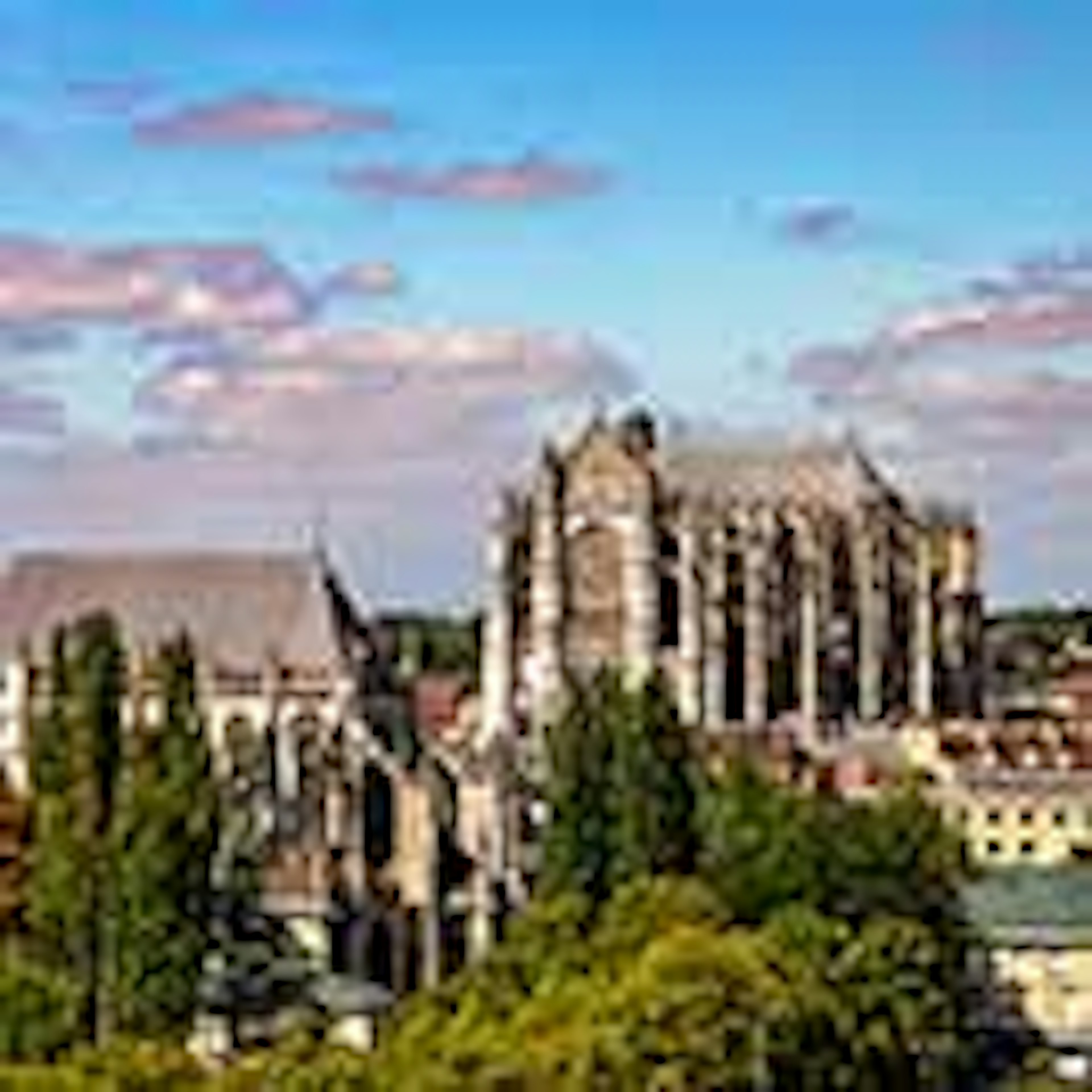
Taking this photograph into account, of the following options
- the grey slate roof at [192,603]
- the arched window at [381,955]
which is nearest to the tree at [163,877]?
the arched window at [381,955]

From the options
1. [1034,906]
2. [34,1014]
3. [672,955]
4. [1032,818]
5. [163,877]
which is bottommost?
[34,1014]

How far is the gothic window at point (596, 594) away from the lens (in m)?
110

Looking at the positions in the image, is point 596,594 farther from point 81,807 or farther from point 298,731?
point 81,807

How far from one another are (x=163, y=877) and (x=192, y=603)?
39309 millimetres

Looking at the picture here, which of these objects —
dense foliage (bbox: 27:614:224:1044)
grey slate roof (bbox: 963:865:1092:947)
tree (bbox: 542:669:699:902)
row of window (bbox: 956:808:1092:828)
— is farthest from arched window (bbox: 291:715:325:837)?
row of window (bbox: 956:808:1092:828)

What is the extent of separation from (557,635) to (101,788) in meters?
38.2

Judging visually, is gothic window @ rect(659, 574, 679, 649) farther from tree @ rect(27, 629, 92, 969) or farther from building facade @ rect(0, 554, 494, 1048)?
tree @ rect(27, 629, 92, 969)

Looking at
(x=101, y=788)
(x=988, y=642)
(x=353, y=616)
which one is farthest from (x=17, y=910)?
(x=988, y=642)

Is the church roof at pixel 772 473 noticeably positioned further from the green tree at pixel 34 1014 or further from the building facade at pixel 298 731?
the green tree at pixel 34 1014

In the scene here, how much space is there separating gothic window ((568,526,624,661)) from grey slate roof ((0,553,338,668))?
36.0 feet

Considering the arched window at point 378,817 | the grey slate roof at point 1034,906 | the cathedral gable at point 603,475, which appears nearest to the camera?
the grey slate roof at point 1034,906

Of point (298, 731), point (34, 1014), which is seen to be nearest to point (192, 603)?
point (298, 731)

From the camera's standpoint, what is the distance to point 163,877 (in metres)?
63.5

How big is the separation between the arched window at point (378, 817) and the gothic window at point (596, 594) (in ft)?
64.1
